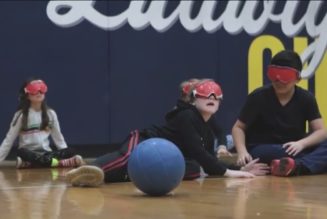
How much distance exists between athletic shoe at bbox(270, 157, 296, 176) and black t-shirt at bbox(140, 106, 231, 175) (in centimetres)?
69

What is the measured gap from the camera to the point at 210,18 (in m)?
11.5

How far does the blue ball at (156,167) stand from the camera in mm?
5098

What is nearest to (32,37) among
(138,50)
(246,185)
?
(138,50)

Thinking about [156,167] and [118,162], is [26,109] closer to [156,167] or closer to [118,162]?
[118,162]

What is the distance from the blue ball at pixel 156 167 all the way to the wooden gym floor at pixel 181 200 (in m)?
0.09

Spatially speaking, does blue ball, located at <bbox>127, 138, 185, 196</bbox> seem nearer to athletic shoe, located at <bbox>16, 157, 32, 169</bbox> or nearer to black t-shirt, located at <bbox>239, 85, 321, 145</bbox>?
black t-shirt, located at <bbox>239, 85, 321, 145</bbox>

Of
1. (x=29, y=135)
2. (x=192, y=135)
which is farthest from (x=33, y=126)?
(x=192, y=135)

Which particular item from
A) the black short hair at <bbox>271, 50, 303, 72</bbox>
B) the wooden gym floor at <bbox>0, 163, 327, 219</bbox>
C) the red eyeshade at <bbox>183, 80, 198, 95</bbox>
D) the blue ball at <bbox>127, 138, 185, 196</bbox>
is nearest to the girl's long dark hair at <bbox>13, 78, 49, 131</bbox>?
the red eyeshade at <bbox>183, 80, 198, 95</bbox>

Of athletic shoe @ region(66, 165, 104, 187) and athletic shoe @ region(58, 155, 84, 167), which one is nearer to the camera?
athletic shoe @ region(66, 165, 104, 187)

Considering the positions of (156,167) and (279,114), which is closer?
(156,167)

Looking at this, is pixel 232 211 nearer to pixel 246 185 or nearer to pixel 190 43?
pixel 246 185

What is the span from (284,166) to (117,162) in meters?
1.67

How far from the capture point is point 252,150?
705 centimetres

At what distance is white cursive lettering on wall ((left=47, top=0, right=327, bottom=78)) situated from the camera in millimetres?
10461
